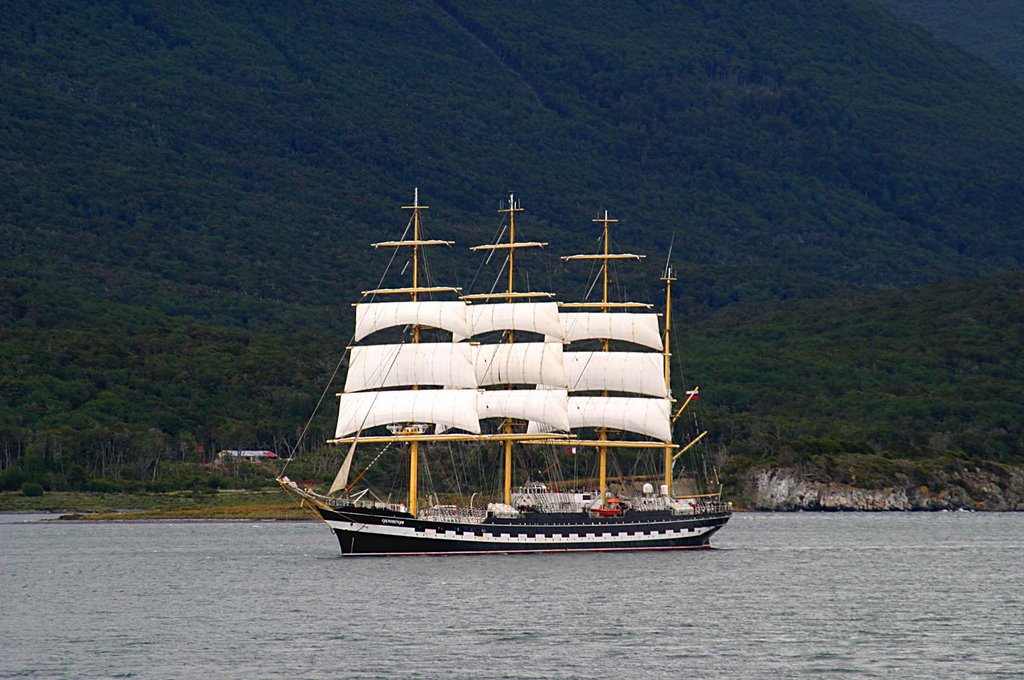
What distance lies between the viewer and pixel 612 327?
114188 millimetres

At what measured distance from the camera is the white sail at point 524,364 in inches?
4240

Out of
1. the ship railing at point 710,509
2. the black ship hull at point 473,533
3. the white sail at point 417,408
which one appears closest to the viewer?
the black ship hull at point 473,533

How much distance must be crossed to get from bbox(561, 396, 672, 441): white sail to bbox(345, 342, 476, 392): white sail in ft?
39.6

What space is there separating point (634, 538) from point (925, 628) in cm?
3703

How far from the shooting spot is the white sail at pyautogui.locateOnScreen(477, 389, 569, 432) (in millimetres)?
107375

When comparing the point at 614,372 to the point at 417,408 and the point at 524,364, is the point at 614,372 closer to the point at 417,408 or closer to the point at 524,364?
the point at 524,364

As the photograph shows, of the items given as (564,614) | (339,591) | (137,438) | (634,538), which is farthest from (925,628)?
(137,438)

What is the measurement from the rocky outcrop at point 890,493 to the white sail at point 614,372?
224ft

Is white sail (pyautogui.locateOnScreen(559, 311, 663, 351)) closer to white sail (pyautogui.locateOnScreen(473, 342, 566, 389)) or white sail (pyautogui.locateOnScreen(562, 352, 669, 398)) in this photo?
white sail (pyautogui.locateOnScreen(562, 352, 669, 398))

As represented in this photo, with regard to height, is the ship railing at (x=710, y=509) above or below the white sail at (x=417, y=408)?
below

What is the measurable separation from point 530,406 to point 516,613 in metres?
33.2

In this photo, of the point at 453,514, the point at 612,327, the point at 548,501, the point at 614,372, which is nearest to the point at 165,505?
the point at 614,372

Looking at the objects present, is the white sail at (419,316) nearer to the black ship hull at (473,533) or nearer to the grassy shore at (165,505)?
the black ship hull at (473,533)

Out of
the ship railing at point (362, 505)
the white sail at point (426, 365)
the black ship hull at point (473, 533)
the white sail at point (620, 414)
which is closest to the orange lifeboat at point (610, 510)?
the black ship hull at point (473, 533)
